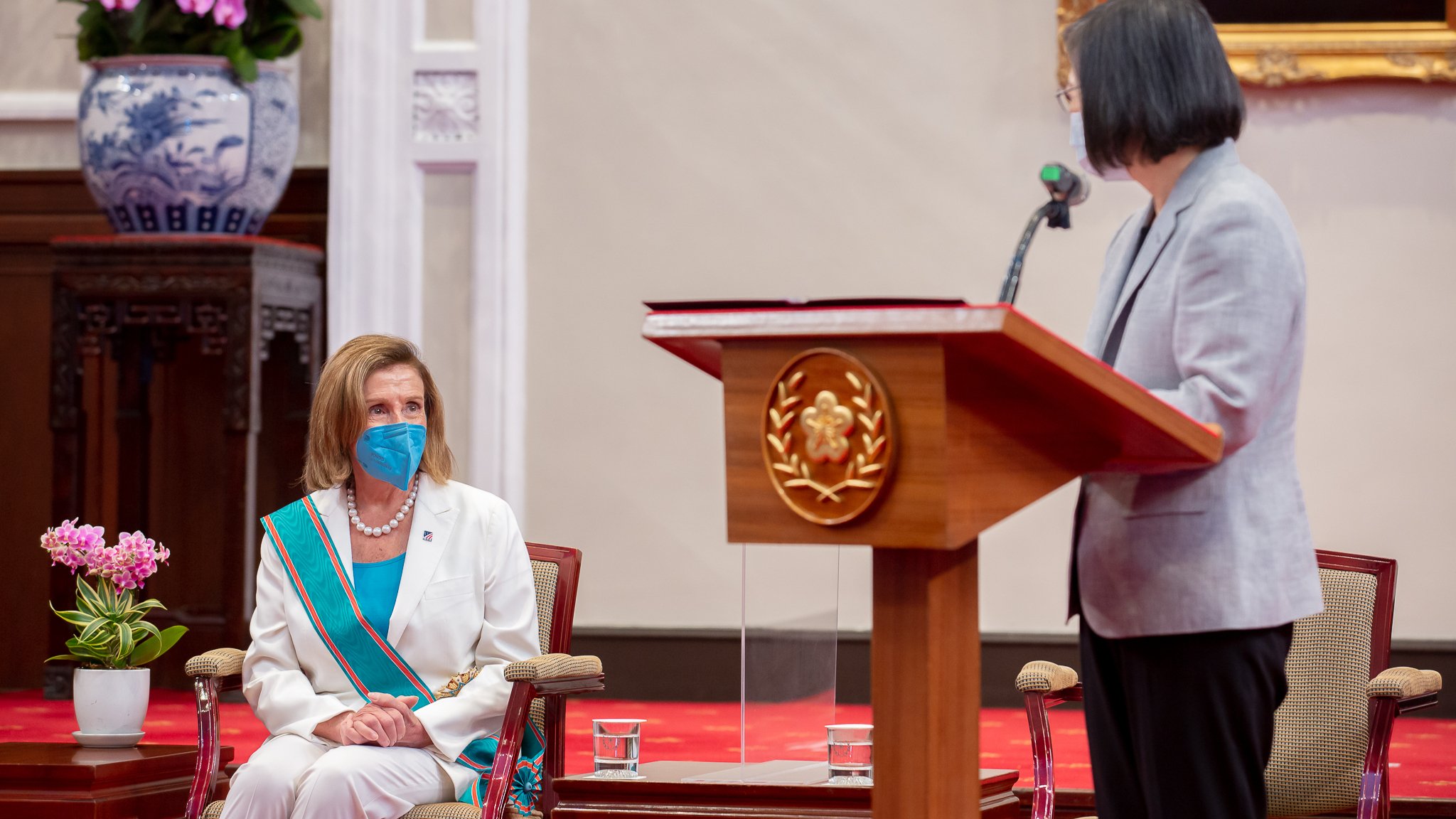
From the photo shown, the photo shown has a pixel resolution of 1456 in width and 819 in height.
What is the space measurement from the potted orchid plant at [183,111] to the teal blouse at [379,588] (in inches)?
103

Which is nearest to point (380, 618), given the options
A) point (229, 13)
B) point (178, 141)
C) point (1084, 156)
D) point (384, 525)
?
point (384, 525)

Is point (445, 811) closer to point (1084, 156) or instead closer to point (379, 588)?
point (379, 588)

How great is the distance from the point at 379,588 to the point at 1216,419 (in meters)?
1.69

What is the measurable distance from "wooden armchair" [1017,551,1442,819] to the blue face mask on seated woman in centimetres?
112

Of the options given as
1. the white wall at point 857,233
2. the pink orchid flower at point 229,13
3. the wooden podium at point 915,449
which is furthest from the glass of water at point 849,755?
the pink orchid flower at point 229,13

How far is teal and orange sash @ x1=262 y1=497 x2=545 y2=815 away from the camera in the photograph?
2.72m

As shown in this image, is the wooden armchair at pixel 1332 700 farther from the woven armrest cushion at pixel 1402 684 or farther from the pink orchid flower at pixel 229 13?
the pink orchid flower at pixel 229 13

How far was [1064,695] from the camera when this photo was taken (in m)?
2.78

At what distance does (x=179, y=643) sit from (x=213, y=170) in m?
1.65

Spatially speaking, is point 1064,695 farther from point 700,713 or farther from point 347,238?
point 347,238

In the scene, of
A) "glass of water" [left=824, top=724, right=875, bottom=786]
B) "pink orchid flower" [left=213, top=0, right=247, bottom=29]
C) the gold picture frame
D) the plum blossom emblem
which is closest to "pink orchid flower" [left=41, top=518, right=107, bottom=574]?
"glass of water" [left=824, top=724, right=875, bottom=786]

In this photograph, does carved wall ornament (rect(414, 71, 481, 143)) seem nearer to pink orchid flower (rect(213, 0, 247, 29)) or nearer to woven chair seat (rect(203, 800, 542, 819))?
pink orchid flower (rect(213, 0, 247, 29))

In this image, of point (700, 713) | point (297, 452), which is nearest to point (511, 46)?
point (297, 452)

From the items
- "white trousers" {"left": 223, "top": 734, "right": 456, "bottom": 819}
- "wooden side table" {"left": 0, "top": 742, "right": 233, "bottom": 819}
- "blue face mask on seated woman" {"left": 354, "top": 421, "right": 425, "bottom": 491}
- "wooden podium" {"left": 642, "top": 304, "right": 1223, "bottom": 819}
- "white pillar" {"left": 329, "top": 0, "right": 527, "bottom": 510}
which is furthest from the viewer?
"white pillar" {"left": 329, "top": 0, "right": 527, "bottom": 510}
